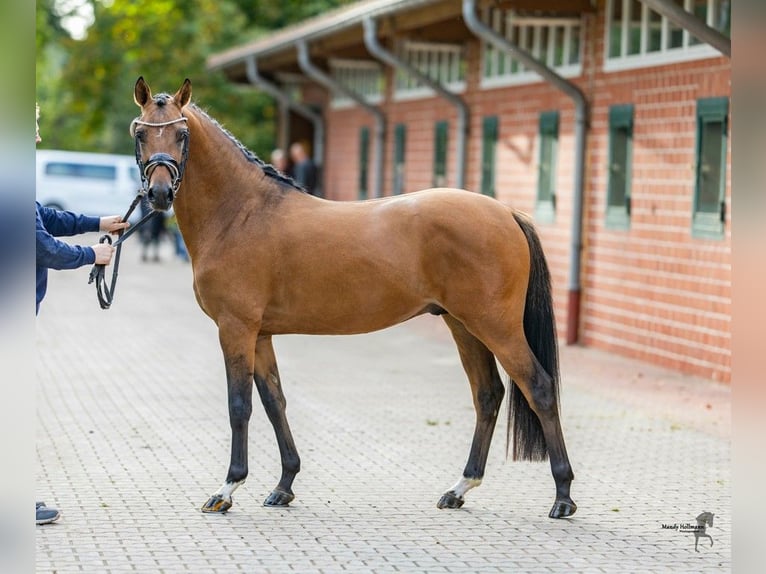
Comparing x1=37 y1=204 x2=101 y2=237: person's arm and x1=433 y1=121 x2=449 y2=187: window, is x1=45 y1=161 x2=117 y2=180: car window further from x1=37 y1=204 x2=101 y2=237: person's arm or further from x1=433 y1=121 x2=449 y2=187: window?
x1=37 y1=204 x2=101 y2=237: person's arm

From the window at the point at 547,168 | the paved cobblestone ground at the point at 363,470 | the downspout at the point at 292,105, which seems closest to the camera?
the paved cobblestone ground at the point at 363,470

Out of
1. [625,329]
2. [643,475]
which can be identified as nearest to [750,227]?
[643,475]

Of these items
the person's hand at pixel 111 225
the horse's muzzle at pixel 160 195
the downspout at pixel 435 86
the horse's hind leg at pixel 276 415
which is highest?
the downspout at pixel 435 86

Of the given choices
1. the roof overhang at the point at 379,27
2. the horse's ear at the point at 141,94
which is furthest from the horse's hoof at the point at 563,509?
the roof overhang at the point at 379,27

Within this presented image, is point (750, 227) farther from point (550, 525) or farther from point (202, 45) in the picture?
point (202, 45)

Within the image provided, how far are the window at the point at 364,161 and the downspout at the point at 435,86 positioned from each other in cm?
548

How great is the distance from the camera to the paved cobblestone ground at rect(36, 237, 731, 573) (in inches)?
257

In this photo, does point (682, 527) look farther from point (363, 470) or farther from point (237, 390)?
point (237, 390)

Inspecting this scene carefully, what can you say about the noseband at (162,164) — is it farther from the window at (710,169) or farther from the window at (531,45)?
the window at (531,45)

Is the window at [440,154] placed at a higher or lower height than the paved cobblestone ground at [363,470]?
higher

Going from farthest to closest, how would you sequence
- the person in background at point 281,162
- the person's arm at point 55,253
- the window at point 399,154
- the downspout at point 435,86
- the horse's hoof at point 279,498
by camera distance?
the person in background at point 281,162 < the window at point 399,154 < the downspout at point 435,86 < the horse's hoof at point 279,498 < the person's arm at point 55,253

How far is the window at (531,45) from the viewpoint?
643 inches

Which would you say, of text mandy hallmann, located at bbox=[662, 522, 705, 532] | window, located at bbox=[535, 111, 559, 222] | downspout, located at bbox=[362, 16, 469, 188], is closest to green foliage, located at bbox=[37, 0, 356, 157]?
downspout, located at bbox=[362, 16, 469, 188]

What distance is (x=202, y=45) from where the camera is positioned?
3597 centimetres
